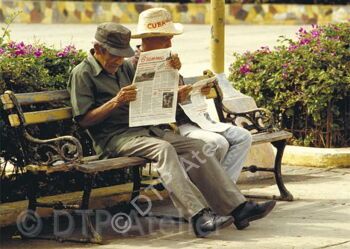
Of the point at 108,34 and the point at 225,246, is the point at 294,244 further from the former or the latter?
the point at 108,34

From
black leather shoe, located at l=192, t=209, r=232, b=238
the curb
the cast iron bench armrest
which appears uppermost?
the cast iron bench armrest

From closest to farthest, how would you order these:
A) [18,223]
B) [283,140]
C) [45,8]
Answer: [18,223], [283,140], [45,8]

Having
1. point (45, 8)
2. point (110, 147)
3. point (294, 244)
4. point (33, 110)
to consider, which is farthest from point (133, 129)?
point (45, 8)

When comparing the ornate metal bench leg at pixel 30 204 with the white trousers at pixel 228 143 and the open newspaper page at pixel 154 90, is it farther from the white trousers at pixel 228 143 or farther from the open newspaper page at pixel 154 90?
the white trousers at pixel 228 143

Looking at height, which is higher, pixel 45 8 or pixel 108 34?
pixel 108 34

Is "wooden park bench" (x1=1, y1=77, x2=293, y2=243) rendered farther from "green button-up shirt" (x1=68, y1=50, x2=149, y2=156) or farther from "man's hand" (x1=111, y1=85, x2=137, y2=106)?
"man's hand" (x1=111, y1=85, x2=137, y2=106)

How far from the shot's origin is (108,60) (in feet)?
24.8

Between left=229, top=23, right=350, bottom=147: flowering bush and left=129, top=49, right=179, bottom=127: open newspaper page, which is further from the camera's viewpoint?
left=229, top=23, right=350, bottom=147: flowering bush

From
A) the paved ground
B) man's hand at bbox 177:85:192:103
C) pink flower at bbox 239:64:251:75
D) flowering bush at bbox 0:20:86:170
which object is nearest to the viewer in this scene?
flowering bush at bbox 0:20:86:170

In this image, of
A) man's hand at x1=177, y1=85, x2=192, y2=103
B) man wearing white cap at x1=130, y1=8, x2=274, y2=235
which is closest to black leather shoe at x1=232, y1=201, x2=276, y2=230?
man wearing white cap at x1=130, y1=8, x2=274, y2=235

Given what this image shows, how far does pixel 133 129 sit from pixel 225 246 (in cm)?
100

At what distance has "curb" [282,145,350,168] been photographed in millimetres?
9867

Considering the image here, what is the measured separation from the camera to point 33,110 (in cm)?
795

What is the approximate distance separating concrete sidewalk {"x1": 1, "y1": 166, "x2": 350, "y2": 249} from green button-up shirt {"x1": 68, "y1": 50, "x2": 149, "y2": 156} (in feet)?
1.96
